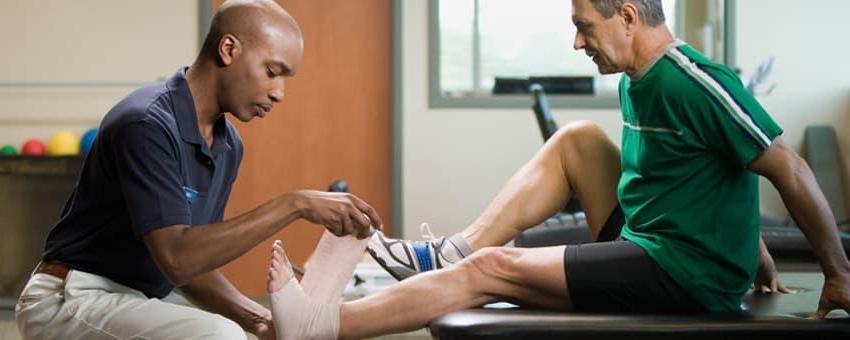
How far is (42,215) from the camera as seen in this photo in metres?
4.94

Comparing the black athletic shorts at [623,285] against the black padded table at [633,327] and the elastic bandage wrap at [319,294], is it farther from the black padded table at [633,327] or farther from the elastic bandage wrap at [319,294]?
the elastic bandage wrap at [319,294]

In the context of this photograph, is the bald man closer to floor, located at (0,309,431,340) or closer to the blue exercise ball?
floor, located at (0,309,431,340)

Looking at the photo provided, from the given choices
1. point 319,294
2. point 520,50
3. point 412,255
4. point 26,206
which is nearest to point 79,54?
point 26,206

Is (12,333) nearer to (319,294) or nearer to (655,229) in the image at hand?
(319,294)

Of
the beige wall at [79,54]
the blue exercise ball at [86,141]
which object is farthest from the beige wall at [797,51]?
the blue exercise ball at [86,141]

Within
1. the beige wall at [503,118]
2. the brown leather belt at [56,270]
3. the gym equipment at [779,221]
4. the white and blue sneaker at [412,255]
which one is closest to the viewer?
the brown leather belt at [56,270]

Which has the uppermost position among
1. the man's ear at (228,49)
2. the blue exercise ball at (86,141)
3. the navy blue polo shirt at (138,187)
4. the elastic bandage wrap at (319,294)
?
the man's ear at (228,49)

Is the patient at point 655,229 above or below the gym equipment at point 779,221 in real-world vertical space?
above

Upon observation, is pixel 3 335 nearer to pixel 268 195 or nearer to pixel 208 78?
pixel 268 195

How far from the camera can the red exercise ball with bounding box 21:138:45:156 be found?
4.91 metres

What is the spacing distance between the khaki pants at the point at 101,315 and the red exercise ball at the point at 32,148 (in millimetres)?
3254

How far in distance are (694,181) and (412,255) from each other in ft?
2.17

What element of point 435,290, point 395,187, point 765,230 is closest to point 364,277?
point 395,187

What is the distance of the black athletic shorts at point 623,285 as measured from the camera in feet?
6.87
